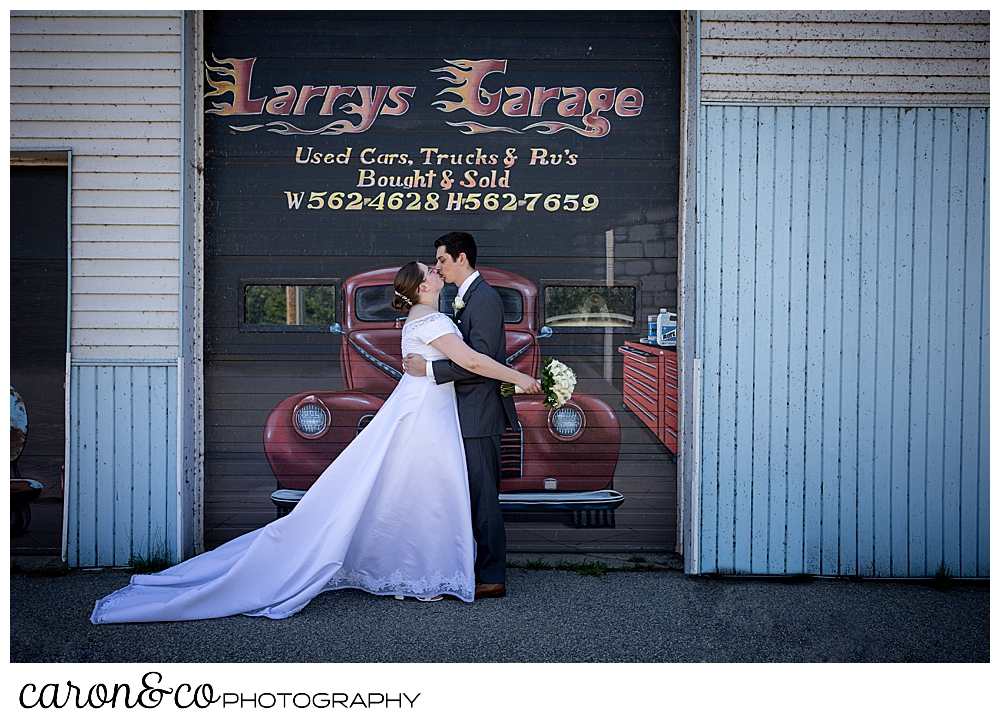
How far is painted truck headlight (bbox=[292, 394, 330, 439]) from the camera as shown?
15.6 feet

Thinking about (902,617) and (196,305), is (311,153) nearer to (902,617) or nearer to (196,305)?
(196,305)

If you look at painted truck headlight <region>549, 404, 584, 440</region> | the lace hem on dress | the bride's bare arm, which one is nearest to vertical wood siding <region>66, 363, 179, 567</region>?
the lace hem on dress

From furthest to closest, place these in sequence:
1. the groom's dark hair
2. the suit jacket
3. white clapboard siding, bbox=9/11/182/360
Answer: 1. white clapboard siding, bbox=9/11/182/360
2. the groom's dark hair
3. the suit jacket

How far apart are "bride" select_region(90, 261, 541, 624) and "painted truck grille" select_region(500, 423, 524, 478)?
80 cm

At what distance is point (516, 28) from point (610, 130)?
0.86 metres

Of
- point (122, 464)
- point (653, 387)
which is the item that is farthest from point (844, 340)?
point (122, 464)

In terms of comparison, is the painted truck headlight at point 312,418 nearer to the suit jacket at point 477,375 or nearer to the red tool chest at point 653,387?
the suit jacket at point 477,375

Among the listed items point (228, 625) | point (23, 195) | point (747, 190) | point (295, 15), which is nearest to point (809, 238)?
point (747, 190)

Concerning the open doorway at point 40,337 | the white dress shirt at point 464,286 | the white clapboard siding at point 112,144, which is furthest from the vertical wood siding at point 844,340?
the open doorway at point 40,337

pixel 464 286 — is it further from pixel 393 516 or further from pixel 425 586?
pixel 425 586

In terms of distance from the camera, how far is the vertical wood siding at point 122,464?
4.50 meters

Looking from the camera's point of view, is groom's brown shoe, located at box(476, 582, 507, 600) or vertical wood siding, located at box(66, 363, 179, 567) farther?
vertical wood siding, located at box(66, 363, 179, 567)

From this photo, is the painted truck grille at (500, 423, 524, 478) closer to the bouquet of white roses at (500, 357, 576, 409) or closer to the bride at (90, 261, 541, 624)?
the bouquet of white roses at (500, 357, 576, 409)

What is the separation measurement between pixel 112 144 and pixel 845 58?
4293 mm
